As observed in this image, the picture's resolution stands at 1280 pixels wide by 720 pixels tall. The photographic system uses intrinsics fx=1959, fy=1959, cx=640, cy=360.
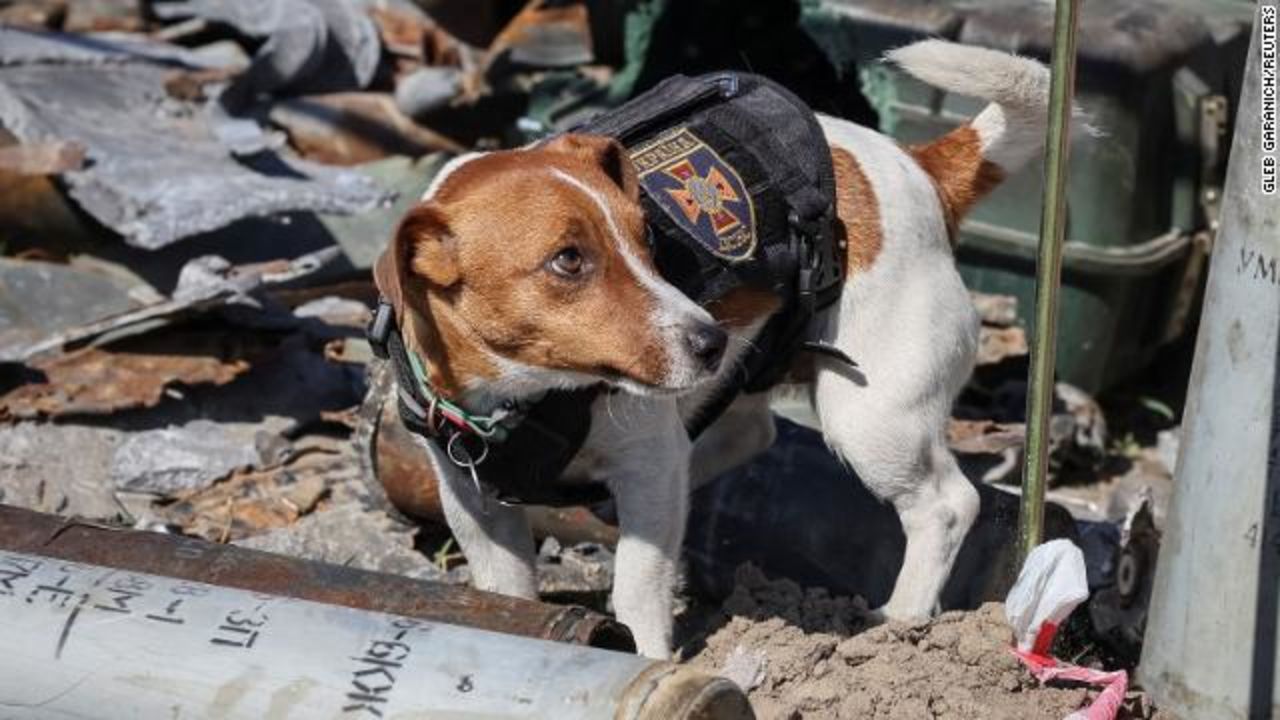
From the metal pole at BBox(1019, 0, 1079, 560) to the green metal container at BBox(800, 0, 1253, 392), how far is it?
7.85 ft

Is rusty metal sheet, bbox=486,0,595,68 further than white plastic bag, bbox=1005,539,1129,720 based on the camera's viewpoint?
Yes

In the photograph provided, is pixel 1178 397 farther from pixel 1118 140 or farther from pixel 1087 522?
pixel 1087 522

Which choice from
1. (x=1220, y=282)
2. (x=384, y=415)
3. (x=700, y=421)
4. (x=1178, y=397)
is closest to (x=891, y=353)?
(x=700, y=421)

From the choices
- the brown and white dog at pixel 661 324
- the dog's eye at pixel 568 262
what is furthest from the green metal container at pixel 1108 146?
the dog's eye at pixel 568 262

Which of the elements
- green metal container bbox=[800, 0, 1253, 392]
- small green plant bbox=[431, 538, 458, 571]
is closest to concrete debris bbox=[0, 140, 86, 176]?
small green plant bbox=[431, 538, 458, 571]

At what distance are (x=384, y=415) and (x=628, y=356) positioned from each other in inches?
57.8

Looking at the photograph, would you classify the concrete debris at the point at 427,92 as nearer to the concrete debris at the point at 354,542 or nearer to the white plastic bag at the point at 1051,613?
the concrete debris at the point at 354,542

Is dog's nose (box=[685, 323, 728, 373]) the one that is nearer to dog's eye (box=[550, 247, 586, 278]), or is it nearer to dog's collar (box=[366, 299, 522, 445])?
dog's eye (box=[550, 247, 586, 278])

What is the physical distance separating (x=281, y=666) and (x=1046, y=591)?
1.43m

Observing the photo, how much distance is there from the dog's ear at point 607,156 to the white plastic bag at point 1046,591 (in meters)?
1.01

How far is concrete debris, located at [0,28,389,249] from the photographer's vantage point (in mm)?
5973

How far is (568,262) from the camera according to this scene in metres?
3.47

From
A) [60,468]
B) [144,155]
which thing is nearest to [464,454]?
[60,468]

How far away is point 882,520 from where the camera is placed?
15.3 ft
